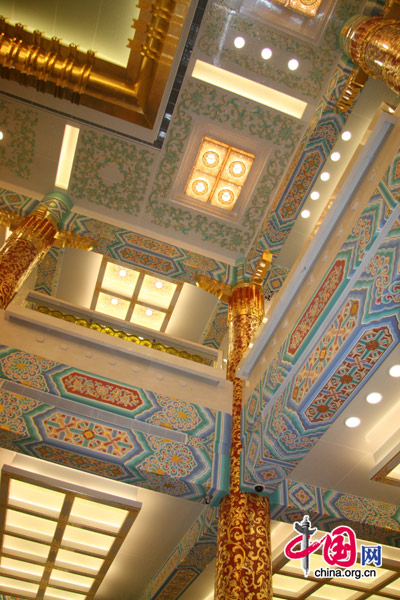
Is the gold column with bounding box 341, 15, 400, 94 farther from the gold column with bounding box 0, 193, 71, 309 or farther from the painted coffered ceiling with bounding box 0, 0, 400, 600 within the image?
the gold column with bounding box 0, 193, 71, 309

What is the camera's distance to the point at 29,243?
20.5 ft

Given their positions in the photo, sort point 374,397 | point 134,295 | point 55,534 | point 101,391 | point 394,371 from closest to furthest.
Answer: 1. point 394,371
2. point 374,397
3. point 101,391
4. point 55,534
5. point 134,295

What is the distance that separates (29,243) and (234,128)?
10.9 ft

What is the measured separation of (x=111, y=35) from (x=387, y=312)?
5762 millimetres

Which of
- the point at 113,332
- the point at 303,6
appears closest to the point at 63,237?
the point at 113,332

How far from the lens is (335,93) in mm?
6406

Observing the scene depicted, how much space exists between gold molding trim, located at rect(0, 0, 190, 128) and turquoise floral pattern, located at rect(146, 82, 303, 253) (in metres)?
0.46

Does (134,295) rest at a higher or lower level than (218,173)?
lower

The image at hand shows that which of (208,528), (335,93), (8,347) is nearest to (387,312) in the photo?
(208,528)

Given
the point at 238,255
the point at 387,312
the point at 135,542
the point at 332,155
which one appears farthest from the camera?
the point at 238,255

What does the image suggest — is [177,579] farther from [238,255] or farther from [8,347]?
[238,255]

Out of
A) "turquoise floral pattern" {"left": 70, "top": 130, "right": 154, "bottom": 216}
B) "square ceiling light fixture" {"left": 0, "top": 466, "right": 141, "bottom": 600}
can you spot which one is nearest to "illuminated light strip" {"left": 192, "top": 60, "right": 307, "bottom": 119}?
"turquoise floral pattern" {"left": 70, "top": 130, "right": 154, "bottom": 216}

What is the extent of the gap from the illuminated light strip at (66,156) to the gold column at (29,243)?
256 millimetres

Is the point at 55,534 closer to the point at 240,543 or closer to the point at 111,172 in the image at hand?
the point at 240,543
